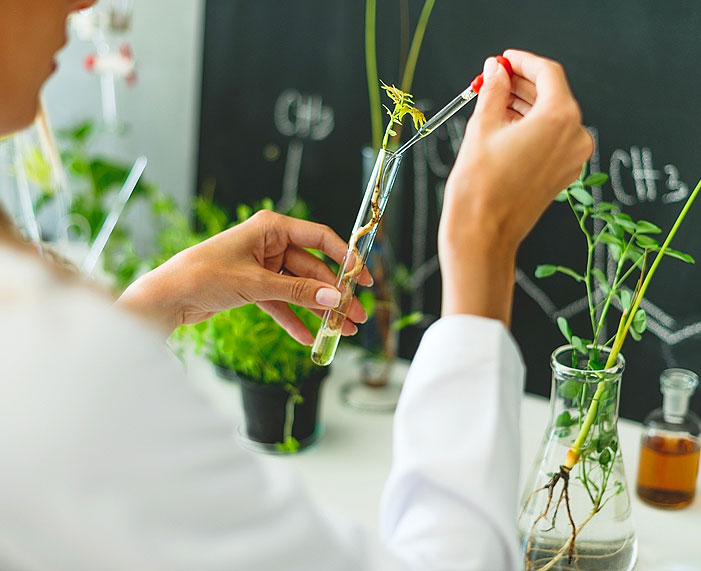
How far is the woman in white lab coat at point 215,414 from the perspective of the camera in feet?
1.29

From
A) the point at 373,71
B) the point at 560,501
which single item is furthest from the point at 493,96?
the point at 373,71

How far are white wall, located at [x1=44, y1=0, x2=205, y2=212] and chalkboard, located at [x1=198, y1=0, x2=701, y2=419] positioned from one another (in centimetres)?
6

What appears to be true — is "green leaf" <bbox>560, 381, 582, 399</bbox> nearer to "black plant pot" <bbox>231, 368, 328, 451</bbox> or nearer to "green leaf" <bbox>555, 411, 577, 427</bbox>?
"green leaf" <bbox>555, 411, 577, 427</bbox>

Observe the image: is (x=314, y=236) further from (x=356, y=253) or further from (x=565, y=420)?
(x=565, y=420)

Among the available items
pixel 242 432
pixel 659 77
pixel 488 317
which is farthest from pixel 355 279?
pixel 659 77

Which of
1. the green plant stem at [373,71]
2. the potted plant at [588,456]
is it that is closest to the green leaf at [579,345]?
the potted plant at [588,456]

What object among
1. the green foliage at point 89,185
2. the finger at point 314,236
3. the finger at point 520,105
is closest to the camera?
the finger at point 520,105

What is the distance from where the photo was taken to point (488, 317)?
0.60 metres

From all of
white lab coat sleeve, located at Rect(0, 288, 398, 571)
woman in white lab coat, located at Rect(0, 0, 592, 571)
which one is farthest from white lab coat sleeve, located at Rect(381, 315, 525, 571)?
white lab coat sleeve, located at Rect(0, 288, 398, 571)

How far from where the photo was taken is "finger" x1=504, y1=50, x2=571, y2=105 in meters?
0.64

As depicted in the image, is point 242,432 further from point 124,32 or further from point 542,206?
point 124,32

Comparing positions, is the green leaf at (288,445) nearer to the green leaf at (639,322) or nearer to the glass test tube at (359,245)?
the glass test tube at (359,245)

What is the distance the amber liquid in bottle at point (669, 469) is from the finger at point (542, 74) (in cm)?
52

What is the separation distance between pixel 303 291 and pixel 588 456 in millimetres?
325
